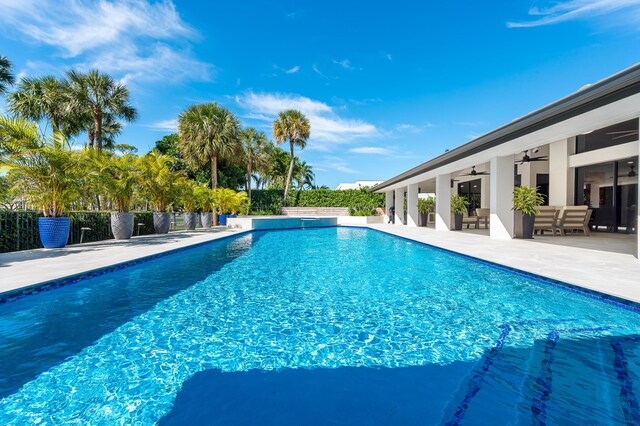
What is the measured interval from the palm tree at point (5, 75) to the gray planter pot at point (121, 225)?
8.97m

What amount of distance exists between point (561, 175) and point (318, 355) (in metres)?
15.4

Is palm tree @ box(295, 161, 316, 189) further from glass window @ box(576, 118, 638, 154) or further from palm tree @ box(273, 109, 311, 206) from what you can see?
glass window @ box(576, 118, 638, 154)

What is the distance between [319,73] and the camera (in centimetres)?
2152

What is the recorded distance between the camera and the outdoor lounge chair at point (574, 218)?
11109 millimetres

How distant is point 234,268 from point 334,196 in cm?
2334

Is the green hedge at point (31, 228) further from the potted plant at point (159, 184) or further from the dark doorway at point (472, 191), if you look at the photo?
the dark doorway at point (472, 191)

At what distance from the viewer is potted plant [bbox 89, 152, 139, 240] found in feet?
30.6

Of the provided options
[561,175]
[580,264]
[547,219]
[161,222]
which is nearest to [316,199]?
[161,222]

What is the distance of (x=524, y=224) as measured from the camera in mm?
10070

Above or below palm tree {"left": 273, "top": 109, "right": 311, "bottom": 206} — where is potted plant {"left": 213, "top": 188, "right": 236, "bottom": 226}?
below

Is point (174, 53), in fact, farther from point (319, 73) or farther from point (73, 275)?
point (73, 275)

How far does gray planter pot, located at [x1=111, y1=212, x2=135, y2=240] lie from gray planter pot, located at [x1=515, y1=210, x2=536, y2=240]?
523 inches

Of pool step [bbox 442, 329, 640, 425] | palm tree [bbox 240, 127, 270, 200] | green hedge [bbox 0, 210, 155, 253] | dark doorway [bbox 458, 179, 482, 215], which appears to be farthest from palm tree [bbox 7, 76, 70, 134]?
dark doorway [bbox 458, 179, 482, 215]

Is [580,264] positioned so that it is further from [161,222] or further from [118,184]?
[161,222]
